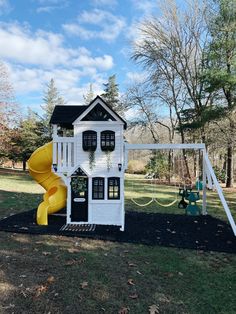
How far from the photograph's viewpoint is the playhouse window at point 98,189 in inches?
360

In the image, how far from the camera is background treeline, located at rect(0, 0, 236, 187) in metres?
19.5

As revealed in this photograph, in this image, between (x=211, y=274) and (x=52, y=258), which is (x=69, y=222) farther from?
(x=211, y=274)

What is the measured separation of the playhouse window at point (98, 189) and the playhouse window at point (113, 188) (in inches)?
9.1

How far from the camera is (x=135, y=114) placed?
3123 cm

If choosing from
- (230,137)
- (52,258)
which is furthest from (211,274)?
(230,137)

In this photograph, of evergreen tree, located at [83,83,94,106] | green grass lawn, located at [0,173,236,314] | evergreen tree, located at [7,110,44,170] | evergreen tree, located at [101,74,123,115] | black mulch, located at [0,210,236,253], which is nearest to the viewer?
green grass lawn, located at [0,173,236,314]

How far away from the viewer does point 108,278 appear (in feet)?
16.6

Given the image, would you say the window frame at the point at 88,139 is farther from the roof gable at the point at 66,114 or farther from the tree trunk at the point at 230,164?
the tree trunk at the point at 230,164

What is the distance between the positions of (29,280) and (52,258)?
1175 mm

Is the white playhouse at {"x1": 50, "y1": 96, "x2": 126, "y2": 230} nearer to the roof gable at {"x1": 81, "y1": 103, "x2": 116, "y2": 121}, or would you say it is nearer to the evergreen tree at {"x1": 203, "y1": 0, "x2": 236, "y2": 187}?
the roof gable at {"x1": 81, "y1": 103, "x2": 116, "y2": 121}

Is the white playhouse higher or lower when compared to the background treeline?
lower

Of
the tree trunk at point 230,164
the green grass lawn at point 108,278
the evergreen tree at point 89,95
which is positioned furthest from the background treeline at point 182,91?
the green grass lawn at point 108,278

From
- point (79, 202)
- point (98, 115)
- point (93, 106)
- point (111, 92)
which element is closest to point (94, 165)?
point (79, 202)

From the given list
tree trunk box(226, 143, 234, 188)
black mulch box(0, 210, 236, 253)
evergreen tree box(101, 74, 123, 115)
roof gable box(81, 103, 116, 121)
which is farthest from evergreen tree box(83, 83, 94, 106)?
roof gable box(81, 103, 116, 121)
